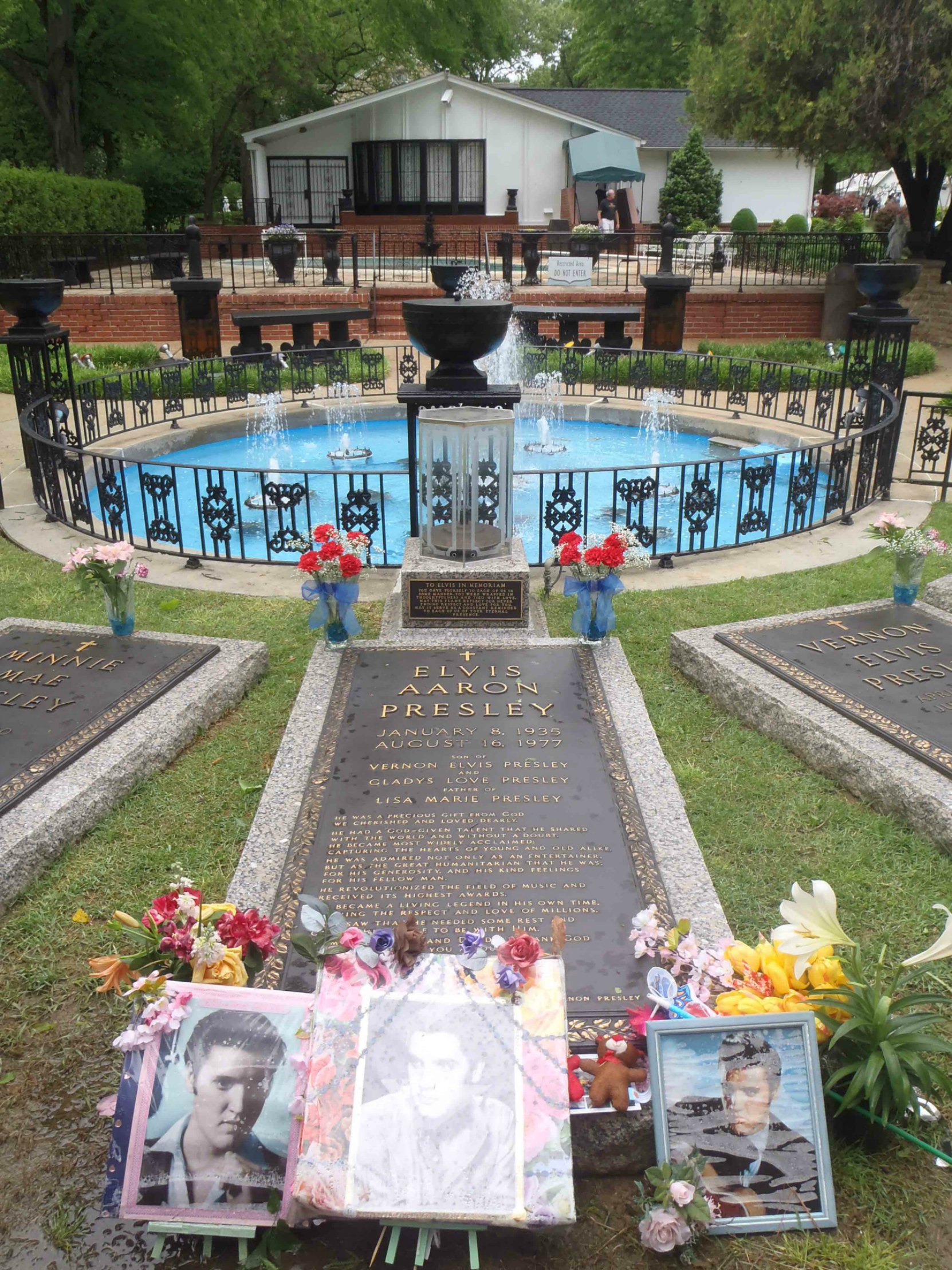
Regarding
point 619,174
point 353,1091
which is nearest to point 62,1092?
point 353,1091

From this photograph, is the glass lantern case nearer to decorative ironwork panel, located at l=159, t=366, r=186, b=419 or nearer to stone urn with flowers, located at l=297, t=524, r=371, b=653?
stone urn with flowers, located at l=297, t=524, r=371, b=653

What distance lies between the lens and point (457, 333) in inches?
264

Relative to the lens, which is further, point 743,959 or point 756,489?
point 756,489

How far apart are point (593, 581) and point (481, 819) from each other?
7.05 ft

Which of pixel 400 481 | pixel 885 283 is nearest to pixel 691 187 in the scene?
pixel 400 481

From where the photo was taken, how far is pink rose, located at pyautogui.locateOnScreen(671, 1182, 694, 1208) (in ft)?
8.73

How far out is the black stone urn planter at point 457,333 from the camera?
21.7 feet

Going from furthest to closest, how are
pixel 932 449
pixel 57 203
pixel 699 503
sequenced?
pixel 57 203 → pixel 932 449 → pixel 699 503

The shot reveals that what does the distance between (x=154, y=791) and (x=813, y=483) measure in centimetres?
636

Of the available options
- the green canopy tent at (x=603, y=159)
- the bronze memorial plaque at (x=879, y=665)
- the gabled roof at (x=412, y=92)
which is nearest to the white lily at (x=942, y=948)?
the bronze memorial plaque at (x=879, y=665)

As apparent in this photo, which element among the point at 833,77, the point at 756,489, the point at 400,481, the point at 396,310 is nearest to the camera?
the point at 756,489

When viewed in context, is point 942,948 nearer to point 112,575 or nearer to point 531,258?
point 112,575

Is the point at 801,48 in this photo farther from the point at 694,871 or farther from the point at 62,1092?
the point at 62,1092

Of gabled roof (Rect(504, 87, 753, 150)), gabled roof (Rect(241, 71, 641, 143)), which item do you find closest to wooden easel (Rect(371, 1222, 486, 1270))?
gabled roof (Rect(241, 71, 641, 143))
